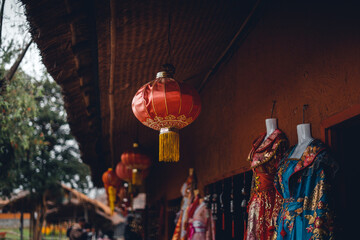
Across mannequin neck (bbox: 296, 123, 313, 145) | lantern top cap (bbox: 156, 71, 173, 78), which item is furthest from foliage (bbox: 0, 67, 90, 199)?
mannequin neck (bbox: 296, 123, 313, 145)

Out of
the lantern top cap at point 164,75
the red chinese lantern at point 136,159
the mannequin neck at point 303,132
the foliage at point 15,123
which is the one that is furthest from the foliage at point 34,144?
the mannequin neck at point 303,132

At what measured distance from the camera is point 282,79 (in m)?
3.25

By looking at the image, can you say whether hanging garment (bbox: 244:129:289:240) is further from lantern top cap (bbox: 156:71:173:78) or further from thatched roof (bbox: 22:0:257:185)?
thatched roof (bbox: 22:0:257:185)

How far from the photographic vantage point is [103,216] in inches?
738

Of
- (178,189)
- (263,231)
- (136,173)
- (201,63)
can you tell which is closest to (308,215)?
(263,231)

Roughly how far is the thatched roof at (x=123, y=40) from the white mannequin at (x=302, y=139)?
140cm

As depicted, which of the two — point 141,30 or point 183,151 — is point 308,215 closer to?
point 141,30

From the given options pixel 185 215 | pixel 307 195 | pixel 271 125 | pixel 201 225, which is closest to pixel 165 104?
pixel 271 125

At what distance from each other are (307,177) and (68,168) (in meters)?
18.2

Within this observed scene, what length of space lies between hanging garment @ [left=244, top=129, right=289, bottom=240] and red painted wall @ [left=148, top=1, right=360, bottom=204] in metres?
0.14

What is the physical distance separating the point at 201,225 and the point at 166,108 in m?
2.18

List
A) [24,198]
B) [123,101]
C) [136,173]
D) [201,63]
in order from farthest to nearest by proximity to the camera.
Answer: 1. [24,198]
2. [136,173]
3. [123,101]
4. [201,63]

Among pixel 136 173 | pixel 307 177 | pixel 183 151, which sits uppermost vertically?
pixel 183 151

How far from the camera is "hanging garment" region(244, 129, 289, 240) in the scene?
2939 mm
